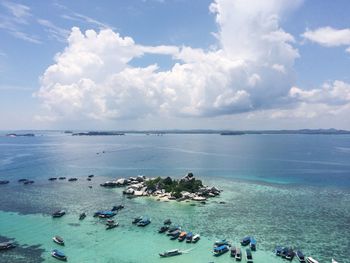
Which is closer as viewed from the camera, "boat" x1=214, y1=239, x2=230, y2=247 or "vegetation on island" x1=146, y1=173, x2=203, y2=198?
"boat" x1=214, y1=239, x2=230, y2=247

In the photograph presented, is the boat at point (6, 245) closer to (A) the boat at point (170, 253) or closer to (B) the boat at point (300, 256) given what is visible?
(A) the boat at point (170, 253)

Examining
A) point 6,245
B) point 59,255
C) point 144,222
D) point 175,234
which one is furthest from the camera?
point 144,222

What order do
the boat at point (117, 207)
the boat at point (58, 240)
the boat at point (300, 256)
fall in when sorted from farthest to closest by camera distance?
the boat at point (117, 207) < the boat at point (58, 240) < the boat at point (300, 256)

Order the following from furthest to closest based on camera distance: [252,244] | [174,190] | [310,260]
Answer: [174,190], [252,244], [310,260]

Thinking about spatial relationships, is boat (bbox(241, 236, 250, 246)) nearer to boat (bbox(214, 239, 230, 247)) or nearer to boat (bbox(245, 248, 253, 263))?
boat (bbox(214, 239, 230, 247))

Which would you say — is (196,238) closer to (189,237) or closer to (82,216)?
(189,237)

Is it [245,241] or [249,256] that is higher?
[245,241]

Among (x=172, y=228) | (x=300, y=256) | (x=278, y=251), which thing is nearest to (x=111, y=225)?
(x=172, y=228)

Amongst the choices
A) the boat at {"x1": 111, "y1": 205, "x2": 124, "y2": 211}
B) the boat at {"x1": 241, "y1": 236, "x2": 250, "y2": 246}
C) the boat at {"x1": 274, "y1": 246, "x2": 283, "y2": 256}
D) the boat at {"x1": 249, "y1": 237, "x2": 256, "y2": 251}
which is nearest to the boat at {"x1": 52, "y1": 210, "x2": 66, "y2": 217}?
the boat at {"x1": 111, "y1": 205, "x2": 124, "y2": 211}

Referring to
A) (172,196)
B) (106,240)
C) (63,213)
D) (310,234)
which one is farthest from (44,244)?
(310,234)

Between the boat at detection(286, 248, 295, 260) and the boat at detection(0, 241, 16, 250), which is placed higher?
the boat at detection(286, 248, 295, 260)

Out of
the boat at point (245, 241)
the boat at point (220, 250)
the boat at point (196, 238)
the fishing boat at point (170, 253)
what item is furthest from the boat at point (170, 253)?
the boat at point (245, 241)

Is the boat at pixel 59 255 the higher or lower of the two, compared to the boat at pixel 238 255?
lower
